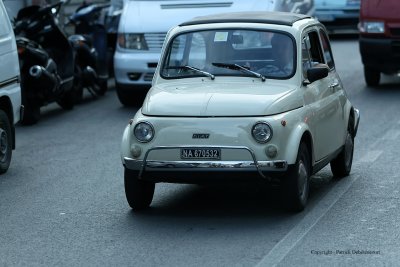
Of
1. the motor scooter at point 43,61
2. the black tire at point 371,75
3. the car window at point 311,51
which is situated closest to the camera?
the car window at point 311,51

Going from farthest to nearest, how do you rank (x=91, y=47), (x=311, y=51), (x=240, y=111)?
(x=91, y=47)
(x=311, y=51)
(x=240, y=111)

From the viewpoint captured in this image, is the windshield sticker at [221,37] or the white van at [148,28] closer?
the windshield sticker at [221,37]

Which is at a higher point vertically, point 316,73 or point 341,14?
point 316,73

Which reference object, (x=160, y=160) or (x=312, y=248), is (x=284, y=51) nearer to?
(x=160, y=160)

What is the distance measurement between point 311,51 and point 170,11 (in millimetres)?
6744

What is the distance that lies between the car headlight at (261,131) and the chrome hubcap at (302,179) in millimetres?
515

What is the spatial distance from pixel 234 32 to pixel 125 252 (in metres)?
2.81

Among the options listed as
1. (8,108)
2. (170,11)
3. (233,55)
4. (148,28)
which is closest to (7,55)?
(8,108)

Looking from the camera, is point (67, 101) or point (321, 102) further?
point (67, 101)

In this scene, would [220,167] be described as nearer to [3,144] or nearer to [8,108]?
[3,144]

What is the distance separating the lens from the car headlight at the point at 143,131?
9242 millimetres

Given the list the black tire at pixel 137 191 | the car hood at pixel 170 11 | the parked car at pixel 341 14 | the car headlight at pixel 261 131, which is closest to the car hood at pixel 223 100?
the car headlight at pixel 261 131

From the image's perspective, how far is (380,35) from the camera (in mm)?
18281

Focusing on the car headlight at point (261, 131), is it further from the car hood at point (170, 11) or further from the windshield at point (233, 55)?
the car hood at point (170, 11)
